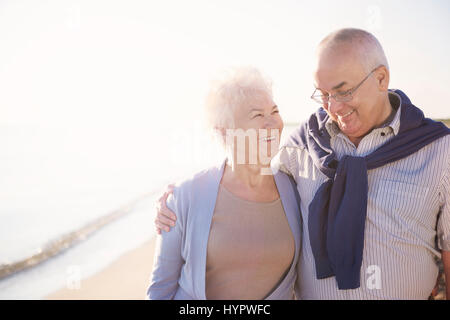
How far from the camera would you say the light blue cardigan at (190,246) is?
187 centimetres

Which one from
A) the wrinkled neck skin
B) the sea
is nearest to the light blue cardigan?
the sea

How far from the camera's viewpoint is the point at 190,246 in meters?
1.88

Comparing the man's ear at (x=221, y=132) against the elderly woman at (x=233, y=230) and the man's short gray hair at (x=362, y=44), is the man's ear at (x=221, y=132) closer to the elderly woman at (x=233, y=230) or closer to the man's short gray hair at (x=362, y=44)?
the elderly woman at (x=233, y=230)

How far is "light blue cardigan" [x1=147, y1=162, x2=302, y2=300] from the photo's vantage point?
1.87 metres

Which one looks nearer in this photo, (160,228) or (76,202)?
(160,228)

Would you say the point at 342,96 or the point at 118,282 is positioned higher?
the point at 342,96

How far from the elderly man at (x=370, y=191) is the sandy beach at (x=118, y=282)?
8.79 feet

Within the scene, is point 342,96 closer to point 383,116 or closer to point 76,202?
point 383,116

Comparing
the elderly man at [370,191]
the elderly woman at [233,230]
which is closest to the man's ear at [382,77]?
the elderly man at [370,191]

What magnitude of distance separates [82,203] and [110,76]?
9.44 metres

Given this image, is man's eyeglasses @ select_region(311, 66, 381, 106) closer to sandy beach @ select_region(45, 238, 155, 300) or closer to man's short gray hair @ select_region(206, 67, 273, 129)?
man's short gray hair @ select_region(206, 67, 273, 129)

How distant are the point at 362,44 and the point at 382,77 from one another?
9.9 inches

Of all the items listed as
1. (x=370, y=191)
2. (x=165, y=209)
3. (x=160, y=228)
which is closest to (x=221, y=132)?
(x=165, y=209)

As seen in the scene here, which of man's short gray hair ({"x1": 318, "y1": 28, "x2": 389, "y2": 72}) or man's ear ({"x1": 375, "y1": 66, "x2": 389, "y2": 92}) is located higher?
man's short gray hair ({"x1": 318, "y1": 28, "x2": 389, "y2": 72})
